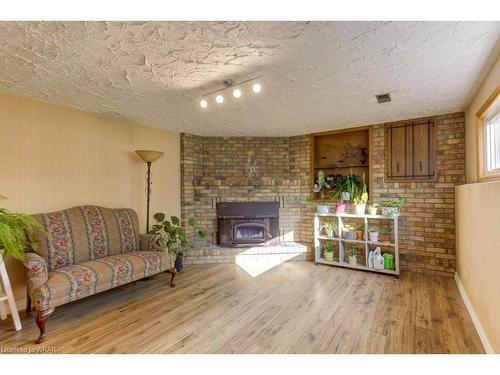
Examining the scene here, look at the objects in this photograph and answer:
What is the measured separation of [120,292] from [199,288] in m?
→ 0.94

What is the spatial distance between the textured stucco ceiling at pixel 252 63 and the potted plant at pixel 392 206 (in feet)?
4.15

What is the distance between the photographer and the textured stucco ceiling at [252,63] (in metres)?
1.58

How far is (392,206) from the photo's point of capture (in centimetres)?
360

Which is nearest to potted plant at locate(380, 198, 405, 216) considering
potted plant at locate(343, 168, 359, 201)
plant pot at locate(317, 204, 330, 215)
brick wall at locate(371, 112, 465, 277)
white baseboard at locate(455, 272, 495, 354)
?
brick wall at locate(371, 112, 465, 277)

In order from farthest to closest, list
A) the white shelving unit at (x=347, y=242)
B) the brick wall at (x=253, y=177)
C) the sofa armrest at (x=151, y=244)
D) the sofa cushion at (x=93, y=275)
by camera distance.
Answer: the brick wall at (x=253, y=177), the white shelving unit at (x=347, y=242), the sofa armrest at (x=151, y=244), the sofa cushion at (x=93, y=275)

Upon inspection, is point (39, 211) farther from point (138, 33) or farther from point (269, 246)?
point (269, 246)

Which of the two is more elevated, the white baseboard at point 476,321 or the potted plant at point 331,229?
the potted plant at point 331,229

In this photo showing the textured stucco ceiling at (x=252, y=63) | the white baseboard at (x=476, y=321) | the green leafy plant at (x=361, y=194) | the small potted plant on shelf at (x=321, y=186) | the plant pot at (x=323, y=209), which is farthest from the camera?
the small potted plant on shelf at (x=321, y=186)

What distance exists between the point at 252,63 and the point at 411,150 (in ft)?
9.60

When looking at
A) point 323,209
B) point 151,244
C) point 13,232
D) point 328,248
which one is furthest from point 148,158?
point 328,248

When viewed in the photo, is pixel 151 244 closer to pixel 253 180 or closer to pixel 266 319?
pixel 266 319

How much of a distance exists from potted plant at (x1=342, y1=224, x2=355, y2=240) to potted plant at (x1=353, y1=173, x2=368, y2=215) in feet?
0.92

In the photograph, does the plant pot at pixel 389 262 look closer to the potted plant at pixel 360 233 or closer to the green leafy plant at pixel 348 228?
the potted plant at pixel 360 233

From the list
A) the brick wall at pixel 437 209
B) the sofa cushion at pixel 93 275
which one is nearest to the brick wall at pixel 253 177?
the brick wall at pixel 437 209
